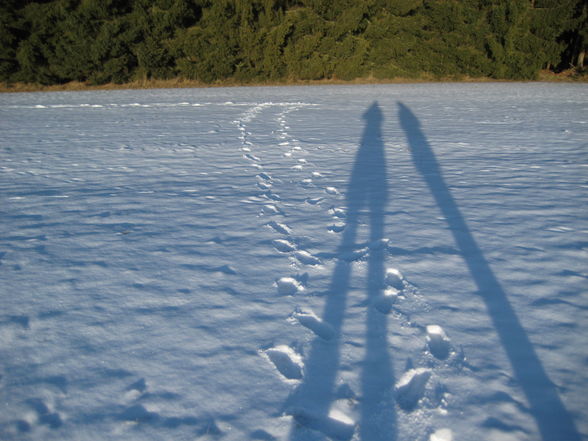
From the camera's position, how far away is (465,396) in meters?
1.42

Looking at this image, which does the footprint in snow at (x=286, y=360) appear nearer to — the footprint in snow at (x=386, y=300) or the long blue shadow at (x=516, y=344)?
the footprint in snow at (x=386, y=300)

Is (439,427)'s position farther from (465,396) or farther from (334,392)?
(334,392)

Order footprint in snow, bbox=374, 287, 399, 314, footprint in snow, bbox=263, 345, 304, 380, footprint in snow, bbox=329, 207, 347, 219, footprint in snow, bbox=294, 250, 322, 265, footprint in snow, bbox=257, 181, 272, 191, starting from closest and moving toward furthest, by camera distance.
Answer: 1. footprint in snow, bbox=263, 345, 304, 380
2. footprint in snow, bbox=374, 287, 399, 314
3. footprint in snow, bbox=294, 250, 322, 265
4. footprint in snow, bbox=329, 207, 347, 219
5. footprint in snow, bbox=257, 181, 272, 191

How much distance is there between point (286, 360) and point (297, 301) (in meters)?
0.42

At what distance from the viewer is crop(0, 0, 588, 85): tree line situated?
1722 centimetres

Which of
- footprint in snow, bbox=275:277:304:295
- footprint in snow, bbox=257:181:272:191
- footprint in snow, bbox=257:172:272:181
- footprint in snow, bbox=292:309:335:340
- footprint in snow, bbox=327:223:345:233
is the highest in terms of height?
footprint in snow, bbox=257:172:272:181

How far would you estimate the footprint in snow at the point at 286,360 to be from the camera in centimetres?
154

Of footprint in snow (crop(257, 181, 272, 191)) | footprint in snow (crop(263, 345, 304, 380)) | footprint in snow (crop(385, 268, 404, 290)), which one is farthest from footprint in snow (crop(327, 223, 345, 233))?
footprint in snow (crop(263, 345, 304, 380))

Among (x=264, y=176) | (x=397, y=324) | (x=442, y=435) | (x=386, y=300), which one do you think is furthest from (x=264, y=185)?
(x=442, y=435)

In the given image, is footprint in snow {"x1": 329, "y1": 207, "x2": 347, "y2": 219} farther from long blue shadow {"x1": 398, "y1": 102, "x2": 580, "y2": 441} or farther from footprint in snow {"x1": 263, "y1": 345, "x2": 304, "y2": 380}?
footprint in snow {"x1": 263, "y1": 345, "x2": 304, "y2": 380}

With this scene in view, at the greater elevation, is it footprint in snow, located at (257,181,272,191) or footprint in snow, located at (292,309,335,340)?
footprint in snow, located at (257,181,272,191)

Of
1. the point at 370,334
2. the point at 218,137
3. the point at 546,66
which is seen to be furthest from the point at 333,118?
the point at 546,66

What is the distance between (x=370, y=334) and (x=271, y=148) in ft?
13.7

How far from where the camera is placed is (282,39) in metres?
18.0
